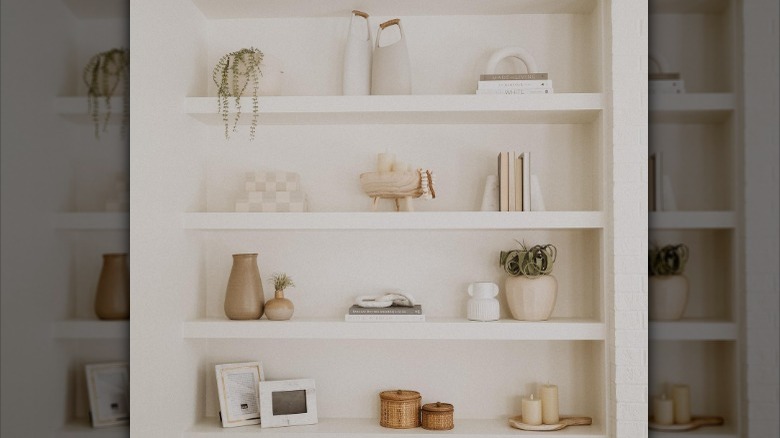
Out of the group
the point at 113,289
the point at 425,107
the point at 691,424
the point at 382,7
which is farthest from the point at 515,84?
the point at 113,289

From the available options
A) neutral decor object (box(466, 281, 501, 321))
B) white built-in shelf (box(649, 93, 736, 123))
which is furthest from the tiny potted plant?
white built-in shelf (box(649, 93, 736, 123))

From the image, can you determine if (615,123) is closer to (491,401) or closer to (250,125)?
(491,401)

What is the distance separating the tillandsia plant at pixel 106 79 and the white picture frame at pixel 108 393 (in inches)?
24.7

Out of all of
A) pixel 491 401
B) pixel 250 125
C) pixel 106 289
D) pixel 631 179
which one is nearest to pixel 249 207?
pixel 250 125

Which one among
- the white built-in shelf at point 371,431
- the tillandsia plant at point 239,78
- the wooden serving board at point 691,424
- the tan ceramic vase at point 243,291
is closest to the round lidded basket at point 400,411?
the white built-in shelf at point 371,431

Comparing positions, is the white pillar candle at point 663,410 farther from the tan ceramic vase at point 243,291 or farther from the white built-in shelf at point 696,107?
the tan ceramic vase at point 243,291

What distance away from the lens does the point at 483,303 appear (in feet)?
8.82

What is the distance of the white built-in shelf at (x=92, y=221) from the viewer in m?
1.61

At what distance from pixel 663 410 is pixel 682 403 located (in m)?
0.12

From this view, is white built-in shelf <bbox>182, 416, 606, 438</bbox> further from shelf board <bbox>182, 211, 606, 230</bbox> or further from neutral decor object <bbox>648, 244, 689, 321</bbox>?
shelf board <bbox>182, 211, 606, 230</bbox>

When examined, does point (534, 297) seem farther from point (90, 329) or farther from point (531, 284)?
point (90, 329)

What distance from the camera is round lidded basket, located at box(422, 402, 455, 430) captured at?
2.67m

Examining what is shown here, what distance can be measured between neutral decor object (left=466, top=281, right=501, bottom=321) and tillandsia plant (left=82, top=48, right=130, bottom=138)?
1361 millimetres

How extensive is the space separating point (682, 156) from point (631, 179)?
0.38 metres
